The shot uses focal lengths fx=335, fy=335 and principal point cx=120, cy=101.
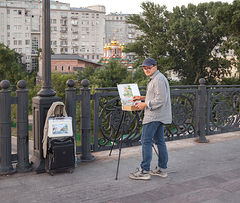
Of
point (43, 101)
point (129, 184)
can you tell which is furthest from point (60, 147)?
point (129, 184)

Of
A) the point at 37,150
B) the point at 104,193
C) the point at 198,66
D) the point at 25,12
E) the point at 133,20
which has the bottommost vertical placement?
the point at 104,193

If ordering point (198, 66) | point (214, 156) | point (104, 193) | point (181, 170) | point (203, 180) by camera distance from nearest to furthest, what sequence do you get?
1. point (104, 193)
2. point (203, 180)
3. point (181, 170)
4. point (214, 156)
5. point (198, 66)

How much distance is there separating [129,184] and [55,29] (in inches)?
4620

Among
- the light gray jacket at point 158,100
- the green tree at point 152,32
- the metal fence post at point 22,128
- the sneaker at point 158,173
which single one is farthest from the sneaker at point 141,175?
the green tree at point 152,32

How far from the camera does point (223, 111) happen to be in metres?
8.43

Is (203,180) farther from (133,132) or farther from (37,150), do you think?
(37,150)

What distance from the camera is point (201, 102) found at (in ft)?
25.7

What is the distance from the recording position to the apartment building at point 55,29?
107m

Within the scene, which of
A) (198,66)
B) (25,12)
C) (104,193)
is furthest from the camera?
(25,12)

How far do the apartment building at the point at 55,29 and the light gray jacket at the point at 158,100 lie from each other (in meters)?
102

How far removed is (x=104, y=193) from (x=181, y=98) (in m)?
3.93

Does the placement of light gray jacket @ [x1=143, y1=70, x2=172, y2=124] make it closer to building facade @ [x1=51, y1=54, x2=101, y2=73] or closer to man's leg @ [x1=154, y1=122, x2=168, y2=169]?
man's leg @ [x1=154, y1=122, x2=168, y2=169]

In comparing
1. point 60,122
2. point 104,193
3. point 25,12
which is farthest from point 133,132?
point 25,12

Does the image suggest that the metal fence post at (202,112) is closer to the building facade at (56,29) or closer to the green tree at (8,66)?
the green tree at (8,66)
